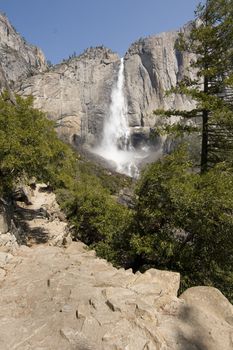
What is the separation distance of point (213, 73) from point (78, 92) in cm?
10769

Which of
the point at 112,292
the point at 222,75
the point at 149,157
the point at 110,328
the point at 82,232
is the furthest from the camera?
the point at 149,157

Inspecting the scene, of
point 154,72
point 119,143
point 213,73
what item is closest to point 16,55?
point 154,72

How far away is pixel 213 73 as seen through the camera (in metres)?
11.1

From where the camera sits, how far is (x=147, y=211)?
406 inches

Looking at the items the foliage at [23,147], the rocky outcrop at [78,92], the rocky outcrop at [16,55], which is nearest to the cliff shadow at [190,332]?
the foliage at [23,147]

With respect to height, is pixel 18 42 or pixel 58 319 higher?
pixel 18 42

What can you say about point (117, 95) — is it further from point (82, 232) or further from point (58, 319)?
point (58, 319)

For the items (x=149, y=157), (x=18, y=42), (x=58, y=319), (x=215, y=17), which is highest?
(x=18, y=42)

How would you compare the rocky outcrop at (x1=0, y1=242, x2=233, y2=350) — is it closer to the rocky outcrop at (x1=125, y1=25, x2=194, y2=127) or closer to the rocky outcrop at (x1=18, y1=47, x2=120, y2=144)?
the rocky outcrop at (x1=18, y1=47, x2=120, y2=144)

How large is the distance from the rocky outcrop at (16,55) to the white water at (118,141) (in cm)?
3281

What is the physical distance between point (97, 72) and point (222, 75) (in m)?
112

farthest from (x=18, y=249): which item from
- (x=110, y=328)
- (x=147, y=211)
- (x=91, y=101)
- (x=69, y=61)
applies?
(x=69, y=61)

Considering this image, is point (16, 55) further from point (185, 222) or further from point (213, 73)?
point (185, 222)

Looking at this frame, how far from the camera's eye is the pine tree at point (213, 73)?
36.7 ft
